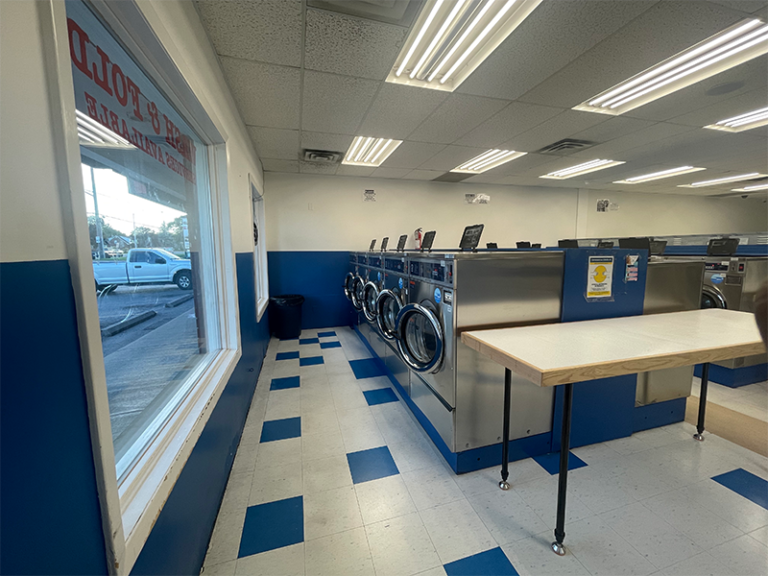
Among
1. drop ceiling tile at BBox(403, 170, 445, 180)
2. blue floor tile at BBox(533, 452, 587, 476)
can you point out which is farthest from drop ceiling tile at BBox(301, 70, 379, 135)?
blue floor tile at BBox(533, 452, 587, 476)

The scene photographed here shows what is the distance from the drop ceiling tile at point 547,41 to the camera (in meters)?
1.54

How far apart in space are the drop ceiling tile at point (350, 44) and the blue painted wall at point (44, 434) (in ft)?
5.78

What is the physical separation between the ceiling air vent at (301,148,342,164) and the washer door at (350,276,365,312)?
61.9 inches

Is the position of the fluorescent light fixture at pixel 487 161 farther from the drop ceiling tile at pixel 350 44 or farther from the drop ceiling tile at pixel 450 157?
the drop ceiling tile at pixel 350 44

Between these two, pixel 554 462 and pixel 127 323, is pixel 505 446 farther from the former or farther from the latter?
pixel 127 323

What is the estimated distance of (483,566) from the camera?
4.01 ft

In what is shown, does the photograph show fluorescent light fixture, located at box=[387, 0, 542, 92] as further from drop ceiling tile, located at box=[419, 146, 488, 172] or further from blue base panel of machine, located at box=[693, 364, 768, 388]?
blue base panel of machine, located at box=[693, 364, 768, 388]

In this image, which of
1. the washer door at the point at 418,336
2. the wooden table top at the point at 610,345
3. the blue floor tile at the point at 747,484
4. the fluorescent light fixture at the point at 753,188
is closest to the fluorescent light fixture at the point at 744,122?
the wooden table top at the point at 610,345

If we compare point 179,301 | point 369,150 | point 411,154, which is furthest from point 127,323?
point 411,154

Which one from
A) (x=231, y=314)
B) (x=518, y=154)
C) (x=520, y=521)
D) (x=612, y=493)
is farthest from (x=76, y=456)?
(x=518, y=154)

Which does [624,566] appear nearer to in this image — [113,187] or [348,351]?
[113,187]

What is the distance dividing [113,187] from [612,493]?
8.43 feet

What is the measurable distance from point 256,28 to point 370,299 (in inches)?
95.0

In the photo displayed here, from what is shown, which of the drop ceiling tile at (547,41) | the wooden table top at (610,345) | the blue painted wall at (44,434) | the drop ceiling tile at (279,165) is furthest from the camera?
the drop ceiling tile at (279,165)
